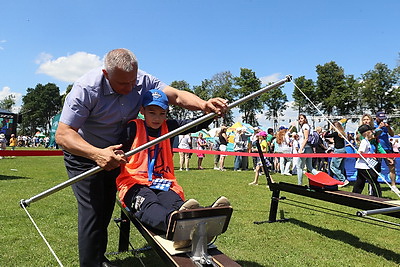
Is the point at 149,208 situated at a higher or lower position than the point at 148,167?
lower

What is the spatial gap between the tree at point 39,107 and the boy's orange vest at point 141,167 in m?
88.6

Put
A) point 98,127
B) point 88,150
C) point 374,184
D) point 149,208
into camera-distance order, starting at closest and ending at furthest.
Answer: point 88,150, point 149,208, point 98,127, point 374,184

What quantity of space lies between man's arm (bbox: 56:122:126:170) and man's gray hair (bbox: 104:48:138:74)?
570 mm

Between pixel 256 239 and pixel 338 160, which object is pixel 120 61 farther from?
pixel 338 160

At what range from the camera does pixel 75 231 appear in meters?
4.59

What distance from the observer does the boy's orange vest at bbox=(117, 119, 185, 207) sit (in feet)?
9.06

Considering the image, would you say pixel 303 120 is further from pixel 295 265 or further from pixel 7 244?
pixel 7 244

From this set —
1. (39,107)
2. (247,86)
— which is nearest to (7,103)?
(39,107)

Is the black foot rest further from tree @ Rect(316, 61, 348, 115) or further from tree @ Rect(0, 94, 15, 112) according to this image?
tree @ Rect(0, 94, 15, 112)

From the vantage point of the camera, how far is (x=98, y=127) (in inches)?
109

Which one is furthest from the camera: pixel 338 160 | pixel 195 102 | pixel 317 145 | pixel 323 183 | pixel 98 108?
pixel 317 145

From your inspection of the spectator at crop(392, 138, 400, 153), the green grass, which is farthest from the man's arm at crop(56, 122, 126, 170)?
the spectator at crop(392, 138, 400, 153)

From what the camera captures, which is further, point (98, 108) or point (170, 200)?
point (98, 108)

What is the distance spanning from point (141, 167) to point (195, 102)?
0.78 meters
